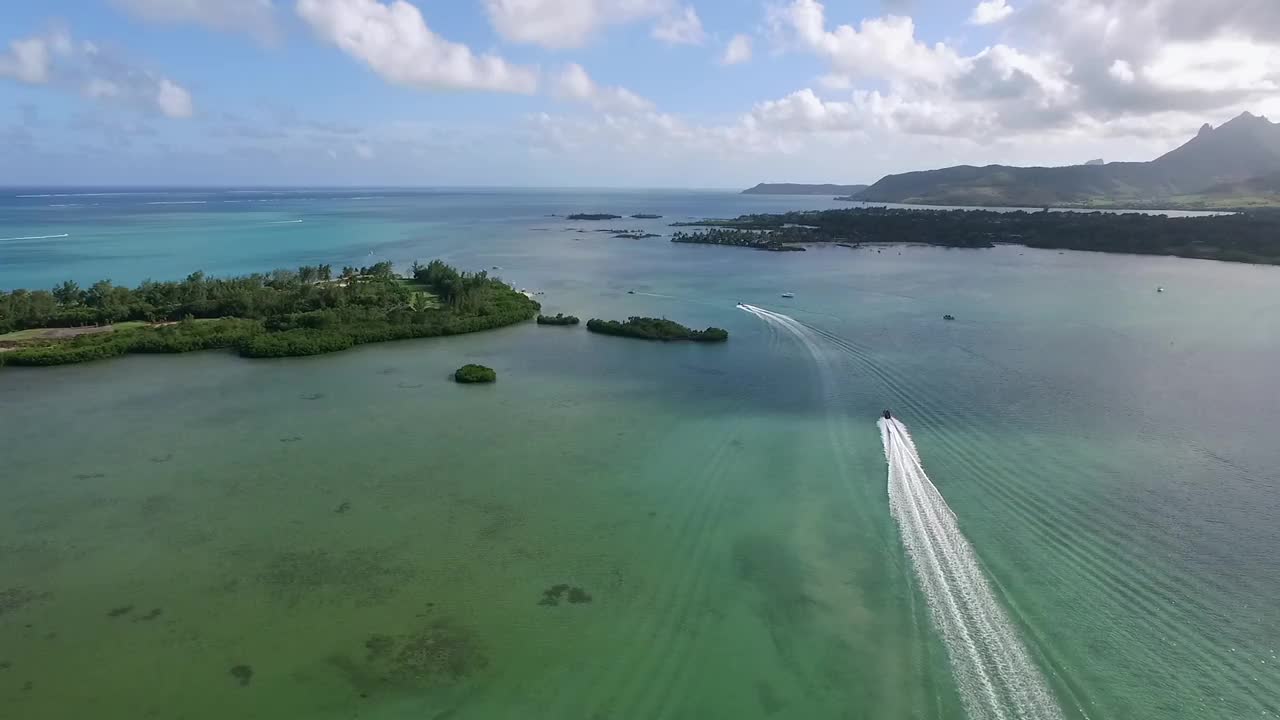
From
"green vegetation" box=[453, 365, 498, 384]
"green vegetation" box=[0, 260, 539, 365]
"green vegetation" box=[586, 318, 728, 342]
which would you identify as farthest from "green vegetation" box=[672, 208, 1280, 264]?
"green vegetation" box=[453, 365, 498, 384]

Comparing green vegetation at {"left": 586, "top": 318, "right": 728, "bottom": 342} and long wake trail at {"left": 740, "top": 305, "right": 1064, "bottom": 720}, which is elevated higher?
green vegetation at {"left": 586, "top": 318, "right": 728, "bottom": 342}

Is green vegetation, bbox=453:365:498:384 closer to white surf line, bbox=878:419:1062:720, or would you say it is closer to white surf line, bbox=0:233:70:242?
white surf line, bbox=878:419:1062:720

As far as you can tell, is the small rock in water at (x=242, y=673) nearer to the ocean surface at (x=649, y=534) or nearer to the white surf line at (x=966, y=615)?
the ocean surface at (x=649, y=534)

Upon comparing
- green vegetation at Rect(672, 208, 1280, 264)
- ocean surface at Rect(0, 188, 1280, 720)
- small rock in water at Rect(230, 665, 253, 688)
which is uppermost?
green vegetation at Rect(672, 208, 1280, 264)

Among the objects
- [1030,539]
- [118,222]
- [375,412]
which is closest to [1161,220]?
[1030,539]

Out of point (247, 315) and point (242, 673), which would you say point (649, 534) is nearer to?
point (242, 673)

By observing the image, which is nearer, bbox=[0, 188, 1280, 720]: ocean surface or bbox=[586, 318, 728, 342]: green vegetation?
bbox=[0, 188, 1280, 720]: ocean surface

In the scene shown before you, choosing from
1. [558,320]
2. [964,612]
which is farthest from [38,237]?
[964,612]
